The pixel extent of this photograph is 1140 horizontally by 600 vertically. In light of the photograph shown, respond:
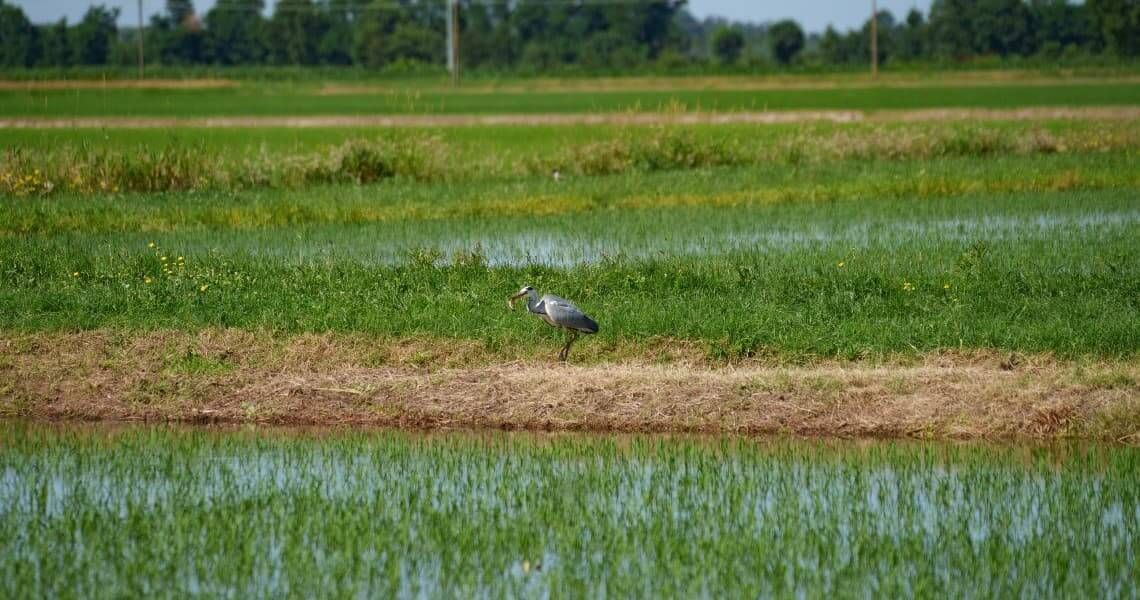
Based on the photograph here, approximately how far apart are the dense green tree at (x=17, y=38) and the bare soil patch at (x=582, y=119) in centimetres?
6320

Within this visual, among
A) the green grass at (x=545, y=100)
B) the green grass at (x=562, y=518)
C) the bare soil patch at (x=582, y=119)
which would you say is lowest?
the green grass at (x=562, y=518)

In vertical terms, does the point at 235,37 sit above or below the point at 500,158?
above

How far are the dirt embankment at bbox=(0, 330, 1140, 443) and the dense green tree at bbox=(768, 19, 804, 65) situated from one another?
86.4 metres

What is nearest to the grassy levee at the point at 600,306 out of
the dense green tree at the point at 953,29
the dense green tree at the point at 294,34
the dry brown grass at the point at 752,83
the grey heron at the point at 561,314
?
the grey heron at the point at 561,314

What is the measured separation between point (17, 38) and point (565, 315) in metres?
96.8

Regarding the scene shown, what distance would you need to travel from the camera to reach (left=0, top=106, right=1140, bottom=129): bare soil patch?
117ft

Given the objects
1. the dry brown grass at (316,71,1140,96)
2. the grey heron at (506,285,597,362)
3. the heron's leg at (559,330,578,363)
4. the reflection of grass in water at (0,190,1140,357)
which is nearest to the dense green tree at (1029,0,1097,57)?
the dry brown grass at (316,71,1140,96)

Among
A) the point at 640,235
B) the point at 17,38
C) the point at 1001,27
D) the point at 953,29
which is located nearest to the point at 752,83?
the point at 953,29

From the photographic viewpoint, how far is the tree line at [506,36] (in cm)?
9250

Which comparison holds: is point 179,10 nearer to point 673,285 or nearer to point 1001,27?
point 1001,27

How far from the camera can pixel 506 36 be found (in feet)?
340

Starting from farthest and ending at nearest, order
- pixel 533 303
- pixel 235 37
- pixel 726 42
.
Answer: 1. pixel 726 42
2. pixel 235 37
3. pixel 533 303

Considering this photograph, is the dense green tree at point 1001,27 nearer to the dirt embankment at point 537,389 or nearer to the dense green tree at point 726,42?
the dense green tree at point 726,42

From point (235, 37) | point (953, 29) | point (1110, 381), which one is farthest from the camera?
point (235, 37)
